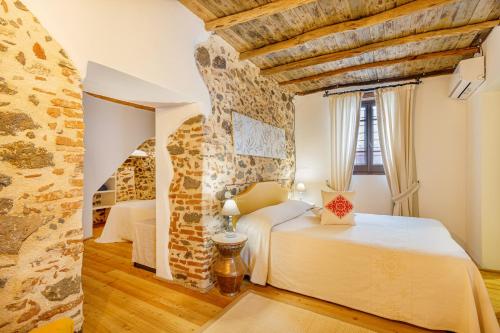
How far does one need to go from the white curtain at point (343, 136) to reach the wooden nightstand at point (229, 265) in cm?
244

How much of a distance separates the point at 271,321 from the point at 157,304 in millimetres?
1065

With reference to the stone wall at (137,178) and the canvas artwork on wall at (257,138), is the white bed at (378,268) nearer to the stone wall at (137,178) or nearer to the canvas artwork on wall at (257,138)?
the canvas artwork on wall at (257,138)

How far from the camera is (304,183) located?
4.70 m

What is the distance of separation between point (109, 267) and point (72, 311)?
180 centimetres

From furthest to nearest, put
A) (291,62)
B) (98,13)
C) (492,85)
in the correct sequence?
(291,62), (492,85), (98,13)

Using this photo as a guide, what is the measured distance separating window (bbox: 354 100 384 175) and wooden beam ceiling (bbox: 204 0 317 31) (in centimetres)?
272

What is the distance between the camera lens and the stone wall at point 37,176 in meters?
1.28

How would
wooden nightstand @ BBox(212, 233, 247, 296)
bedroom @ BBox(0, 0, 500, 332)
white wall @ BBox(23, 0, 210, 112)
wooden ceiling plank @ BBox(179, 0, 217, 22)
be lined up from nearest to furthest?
1. bedroom @ BBox(0, 0, 500, 332)
2. white wall @ BBox(23, 0, 210, 112)
3. wooden ceiling plank @ BBox(179, 0, 217, 22)
4. wooden nightstand @ BBox(212, 233, 247, 296)

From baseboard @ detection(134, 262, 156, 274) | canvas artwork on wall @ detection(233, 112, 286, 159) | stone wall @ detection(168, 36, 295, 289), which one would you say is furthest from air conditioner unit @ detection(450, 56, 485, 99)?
baseboard @ detection(134, 262, 156, 274)

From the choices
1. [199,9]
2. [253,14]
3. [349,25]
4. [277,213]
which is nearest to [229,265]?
[277,213]

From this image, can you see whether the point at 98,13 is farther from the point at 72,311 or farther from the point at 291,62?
the point at 291,62

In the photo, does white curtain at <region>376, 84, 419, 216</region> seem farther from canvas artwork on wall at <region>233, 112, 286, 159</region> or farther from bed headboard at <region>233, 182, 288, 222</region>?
bed headboard at <region>233, 182, 288, 222</region>

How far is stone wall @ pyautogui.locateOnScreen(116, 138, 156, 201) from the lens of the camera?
6.05 m

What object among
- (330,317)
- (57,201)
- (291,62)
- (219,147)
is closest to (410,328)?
(330,317)
